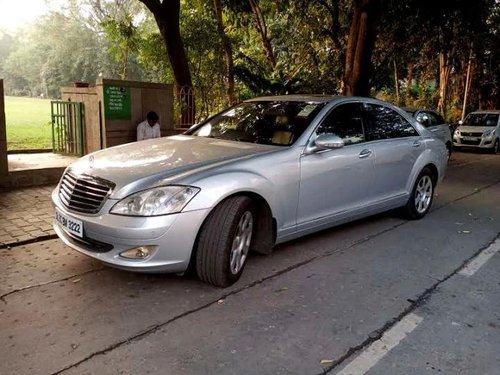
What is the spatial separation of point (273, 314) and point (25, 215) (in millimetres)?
3974

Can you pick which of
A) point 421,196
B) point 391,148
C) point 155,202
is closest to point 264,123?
point 391,148

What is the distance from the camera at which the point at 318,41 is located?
18.8 m

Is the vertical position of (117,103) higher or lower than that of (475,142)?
higher

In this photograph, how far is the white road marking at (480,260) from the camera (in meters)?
4.58

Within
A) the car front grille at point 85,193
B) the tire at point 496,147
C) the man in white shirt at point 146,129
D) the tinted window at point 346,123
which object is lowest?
the tire at point 496,147

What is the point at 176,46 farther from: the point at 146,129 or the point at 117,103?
the point at 146,129

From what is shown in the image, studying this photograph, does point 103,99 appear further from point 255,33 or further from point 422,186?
point 255,33

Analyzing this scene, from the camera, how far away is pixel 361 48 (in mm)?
11758

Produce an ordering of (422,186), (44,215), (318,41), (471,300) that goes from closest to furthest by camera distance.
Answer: (471,300) < (44,215) < (422,186) < (318,41)

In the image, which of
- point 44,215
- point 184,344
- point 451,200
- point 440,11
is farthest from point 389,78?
point 184,344

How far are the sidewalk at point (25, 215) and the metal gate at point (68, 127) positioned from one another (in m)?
1.78

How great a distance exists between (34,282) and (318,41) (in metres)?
16.7

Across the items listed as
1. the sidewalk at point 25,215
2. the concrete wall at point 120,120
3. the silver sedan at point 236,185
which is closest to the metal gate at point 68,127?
the concrete wall at point 120,120

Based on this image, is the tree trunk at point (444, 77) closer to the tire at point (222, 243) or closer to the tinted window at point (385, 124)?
the tinted window at point (385, 124)
